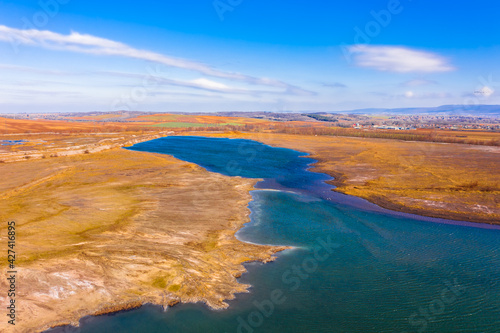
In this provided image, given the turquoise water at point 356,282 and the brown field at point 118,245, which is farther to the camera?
the brown field at point 118,245

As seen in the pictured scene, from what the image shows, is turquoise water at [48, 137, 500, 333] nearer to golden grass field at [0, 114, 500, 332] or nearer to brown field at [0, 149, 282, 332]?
brown field at [0, 149, 282, 332]

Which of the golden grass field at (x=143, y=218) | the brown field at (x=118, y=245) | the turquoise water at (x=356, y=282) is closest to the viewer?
the turquoise water at (x=356, y=282)

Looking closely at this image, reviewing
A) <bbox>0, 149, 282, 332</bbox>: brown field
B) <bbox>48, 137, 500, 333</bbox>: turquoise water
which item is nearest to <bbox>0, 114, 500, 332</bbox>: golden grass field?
<bbox>0, 149, 282, 332</bbox>: brown field

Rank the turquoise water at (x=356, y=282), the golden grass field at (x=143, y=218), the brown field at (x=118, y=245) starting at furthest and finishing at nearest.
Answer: the golden grass field at (x=143, y=218)
the brown field at (x=118, y=245)
the turquoise water at (x=356, y=282)

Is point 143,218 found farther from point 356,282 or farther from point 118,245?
point 356,282

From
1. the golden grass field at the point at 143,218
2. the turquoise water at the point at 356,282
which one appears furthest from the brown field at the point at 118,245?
the turquoise water at the point at 356,282

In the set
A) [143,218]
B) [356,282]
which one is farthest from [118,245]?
[356,282]

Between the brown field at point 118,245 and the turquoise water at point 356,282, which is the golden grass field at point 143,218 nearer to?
the brown field at point 118,245

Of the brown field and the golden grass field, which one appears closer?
the brown field
